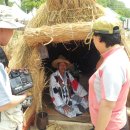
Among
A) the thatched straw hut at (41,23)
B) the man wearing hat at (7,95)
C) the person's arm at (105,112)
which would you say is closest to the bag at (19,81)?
the man wearing hat at (7,95)

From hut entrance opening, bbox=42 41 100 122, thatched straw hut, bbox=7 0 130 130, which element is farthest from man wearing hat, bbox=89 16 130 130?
hut entrance opening, bbox=42 41 100 122

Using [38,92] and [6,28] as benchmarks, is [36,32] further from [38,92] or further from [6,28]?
[6,28]

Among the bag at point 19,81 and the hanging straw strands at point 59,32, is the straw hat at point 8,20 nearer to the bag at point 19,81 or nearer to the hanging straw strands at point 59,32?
the bag at point 19,81

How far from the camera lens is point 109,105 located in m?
2.74

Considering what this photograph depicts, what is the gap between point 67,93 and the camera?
19.8 feet

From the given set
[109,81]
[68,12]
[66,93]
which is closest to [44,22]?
[68,12]

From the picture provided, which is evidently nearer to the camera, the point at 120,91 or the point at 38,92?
the point at 120,91

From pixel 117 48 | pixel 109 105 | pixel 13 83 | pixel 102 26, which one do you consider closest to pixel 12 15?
pixel 13 83

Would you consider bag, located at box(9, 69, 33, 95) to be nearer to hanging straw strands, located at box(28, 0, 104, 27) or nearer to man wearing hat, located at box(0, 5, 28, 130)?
man wearing hat, located at box(0, 5, 28, 130)

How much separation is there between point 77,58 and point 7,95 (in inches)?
201

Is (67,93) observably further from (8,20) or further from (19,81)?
(8,20)

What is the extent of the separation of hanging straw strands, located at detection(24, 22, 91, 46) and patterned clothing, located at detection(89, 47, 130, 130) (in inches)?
69.2

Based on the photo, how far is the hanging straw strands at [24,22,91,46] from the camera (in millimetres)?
4602

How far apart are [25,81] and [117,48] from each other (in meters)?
1.04
